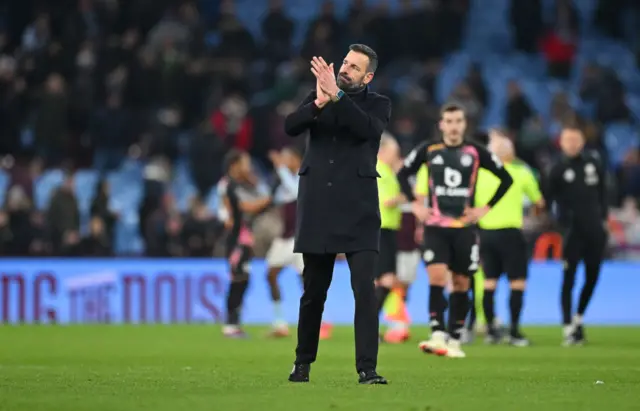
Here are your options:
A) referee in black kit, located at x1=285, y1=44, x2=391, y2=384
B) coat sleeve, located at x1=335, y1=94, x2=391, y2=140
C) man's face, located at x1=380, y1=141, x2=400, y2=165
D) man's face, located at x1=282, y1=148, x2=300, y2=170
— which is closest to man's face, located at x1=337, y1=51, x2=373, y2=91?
referee in black kit, located at x1=285, y1=44, x2=391, y2=384

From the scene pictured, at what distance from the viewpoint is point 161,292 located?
21203mm

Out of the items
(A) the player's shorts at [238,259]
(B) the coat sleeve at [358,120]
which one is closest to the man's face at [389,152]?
(A) the player's shorts at [238,259]

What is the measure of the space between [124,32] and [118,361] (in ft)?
50.7

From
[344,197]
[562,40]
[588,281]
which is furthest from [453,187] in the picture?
[562,40]

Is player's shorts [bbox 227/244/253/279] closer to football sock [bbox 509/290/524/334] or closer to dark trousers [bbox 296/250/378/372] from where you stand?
football sock [bbox 509/290/524/334]

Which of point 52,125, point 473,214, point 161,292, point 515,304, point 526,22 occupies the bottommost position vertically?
point 161,292

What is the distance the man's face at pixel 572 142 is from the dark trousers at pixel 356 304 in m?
7.16

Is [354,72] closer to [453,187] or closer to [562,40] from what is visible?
[453,187]

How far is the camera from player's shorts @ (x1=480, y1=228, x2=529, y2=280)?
1647 centimetres

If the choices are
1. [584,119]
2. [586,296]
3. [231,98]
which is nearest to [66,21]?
[231,98]

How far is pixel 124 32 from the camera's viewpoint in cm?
2759

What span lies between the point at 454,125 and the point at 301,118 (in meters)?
4.28

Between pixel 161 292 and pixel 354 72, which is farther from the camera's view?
pixel 161 292

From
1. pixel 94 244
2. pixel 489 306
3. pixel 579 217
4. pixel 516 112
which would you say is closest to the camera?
pixel 579 217
